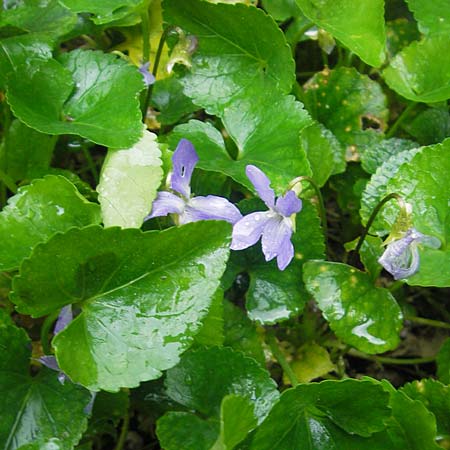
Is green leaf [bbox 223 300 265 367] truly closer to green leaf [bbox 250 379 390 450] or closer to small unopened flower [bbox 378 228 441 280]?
green leaf [bbox 250 379 390 450]

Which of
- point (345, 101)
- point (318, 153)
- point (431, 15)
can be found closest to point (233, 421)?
point (318, 153)

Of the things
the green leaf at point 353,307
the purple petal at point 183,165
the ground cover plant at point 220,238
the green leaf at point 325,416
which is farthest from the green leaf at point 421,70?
the green leaf at point 325,416

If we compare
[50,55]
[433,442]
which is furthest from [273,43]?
[433,442]

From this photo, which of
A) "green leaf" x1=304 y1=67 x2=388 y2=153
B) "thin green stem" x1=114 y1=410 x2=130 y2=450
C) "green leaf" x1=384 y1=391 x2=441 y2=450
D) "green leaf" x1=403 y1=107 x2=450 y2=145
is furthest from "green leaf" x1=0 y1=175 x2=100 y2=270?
"green leaf" x1=403 y1=107 x2=450 y2=145

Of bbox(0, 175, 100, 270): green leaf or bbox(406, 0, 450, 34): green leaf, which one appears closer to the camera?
bbox(0, 175, 100, 270): green leaf

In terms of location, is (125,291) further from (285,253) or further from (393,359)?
(393,359)

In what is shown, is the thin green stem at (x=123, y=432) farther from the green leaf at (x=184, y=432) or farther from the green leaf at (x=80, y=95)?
the green leaf at (x=80, y=95)

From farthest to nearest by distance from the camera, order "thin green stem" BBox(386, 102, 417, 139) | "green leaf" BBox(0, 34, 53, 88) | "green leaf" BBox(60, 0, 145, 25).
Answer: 1. "thin green stem" BBox(386, 102, 417, 139)
2. "green leaf" BBox(0, 34, 53, 88)
3. "green leaf" BBox(60, 0, 145, 25)

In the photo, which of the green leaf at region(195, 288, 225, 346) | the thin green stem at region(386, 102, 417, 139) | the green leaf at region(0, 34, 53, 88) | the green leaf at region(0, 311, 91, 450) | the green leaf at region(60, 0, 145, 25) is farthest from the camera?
the thin green stem at region(386, 102, 417, 139)
